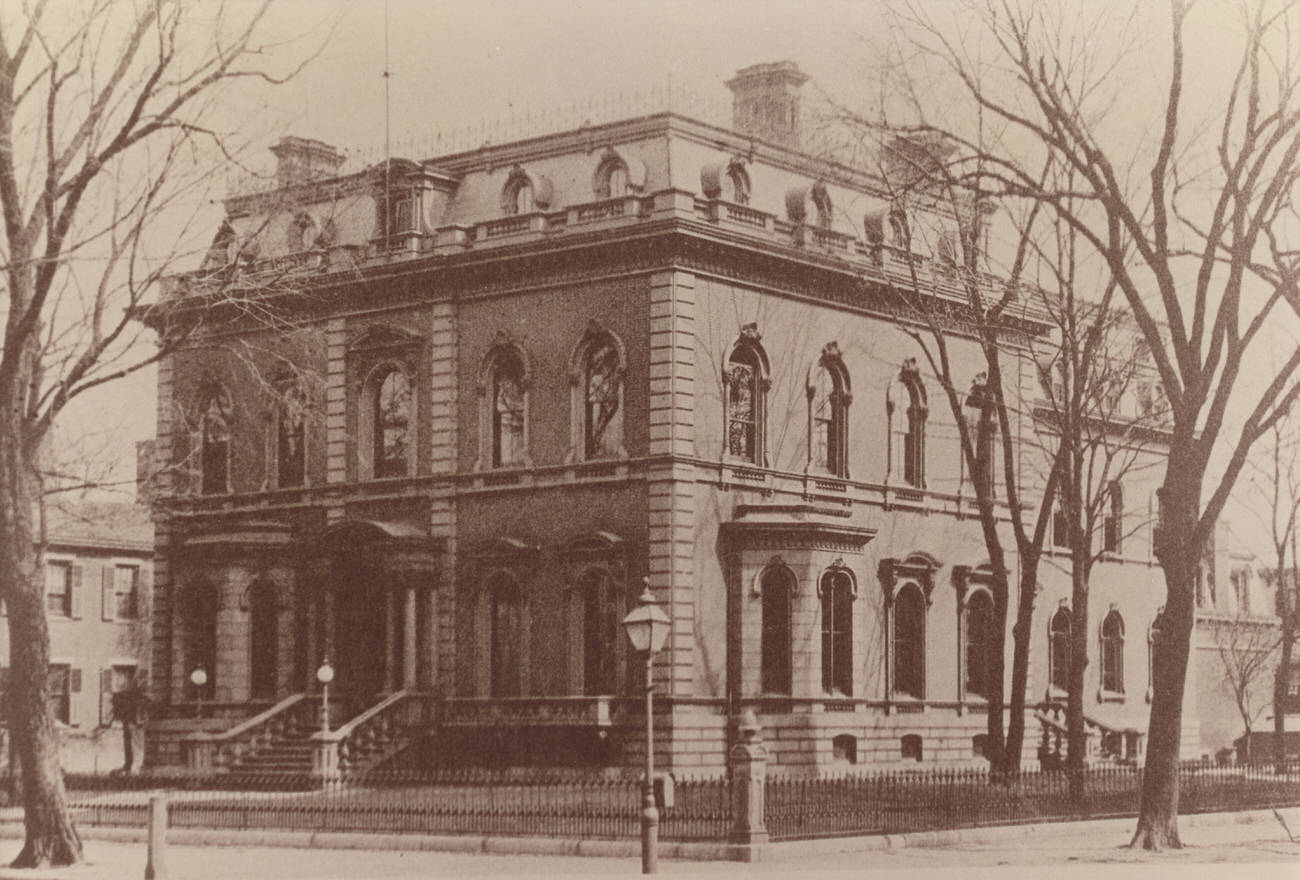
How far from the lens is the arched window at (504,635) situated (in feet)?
128

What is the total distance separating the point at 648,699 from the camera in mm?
23688

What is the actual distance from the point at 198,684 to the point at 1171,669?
23.0 metres

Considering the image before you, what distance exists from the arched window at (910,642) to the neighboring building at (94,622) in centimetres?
2384

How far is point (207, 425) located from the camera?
44.5 metres

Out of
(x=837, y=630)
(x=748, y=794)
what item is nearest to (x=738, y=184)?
(x=837, y=630)

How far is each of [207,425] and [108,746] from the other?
17089 mm

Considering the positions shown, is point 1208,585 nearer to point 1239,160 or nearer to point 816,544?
point 816,544

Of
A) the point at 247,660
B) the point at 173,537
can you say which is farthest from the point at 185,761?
the point at 173,537

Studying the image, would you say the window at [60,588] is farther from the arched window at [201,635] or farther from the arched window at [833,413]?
the arched window at [833,413]

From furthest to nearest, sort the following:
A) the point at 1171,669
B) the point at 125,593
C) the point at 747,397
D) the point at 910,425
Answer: the point at 125,593 → the point at 910,425 → the point at 747,397 → the point at 1171,669

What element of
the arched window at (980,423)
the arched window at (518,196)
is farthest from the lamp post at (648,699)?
the arched window at (518,196)

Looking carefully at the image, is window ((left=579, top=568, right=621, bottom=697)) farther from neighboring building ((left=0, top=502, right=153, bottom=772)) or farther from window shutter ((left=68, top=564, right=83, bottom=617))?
window shutter ((left=68, top=564, right=83, bottom=617))

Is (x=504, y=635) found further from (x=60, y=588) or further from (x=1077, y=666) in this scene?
(x=60, y=588)

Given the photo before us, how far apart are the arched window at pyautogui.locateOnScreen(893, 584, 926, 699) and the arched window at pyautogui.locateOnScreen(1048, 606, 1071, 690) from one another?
562cm
